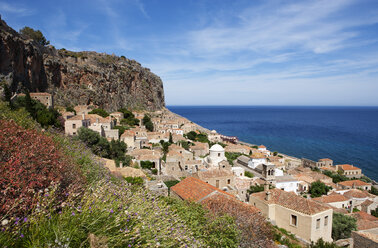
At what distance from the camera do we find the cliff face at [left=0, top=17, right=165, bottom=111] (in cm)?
3825

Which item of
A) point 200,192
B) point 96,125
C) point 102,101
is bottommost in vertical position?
point 200,192

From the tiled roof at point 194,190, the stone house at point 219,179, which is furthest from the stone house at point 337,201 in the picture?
the tiled roof at point 194,190

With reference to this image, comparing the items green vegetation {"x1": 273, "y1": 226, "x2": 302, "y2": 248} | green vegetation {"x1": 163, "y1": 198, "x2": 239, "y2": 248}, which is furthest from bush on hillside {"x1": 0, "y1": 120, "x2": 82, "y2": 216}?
green vegetation {"x1": 273, "y1": 226, "x2": 302, "y2": 248}

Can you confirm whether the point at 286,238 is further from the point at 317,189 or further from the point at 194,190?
the point at 317,189

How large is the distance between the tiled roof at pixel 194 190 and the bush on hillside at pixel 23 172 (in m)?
9.77

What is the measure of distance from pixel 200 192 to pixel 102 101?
57.1 m

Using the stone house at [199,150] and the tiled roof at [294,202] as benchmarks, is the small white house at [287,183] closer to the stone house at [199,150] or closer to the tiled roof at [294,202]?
the tiled roof at [294,202]

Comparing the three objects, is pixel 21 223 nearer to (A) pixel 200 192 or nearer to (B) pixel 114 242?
(B) pixel 114 242

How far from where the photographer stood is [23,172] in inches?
144

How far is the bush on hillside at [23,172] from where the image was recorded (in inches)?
121

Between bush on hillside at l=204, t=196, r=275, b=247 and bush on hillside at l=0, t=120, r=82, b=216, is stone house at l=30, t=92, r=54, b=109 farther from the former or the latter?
bush on hillside at l=0, t=120, r=82, b=216

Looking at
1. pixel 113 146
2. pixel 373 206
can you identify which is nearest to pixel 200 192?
pixel 113 146

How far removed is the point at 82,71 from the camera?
198ft

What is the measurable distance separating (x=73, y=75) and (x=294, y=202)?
59.6 metres
